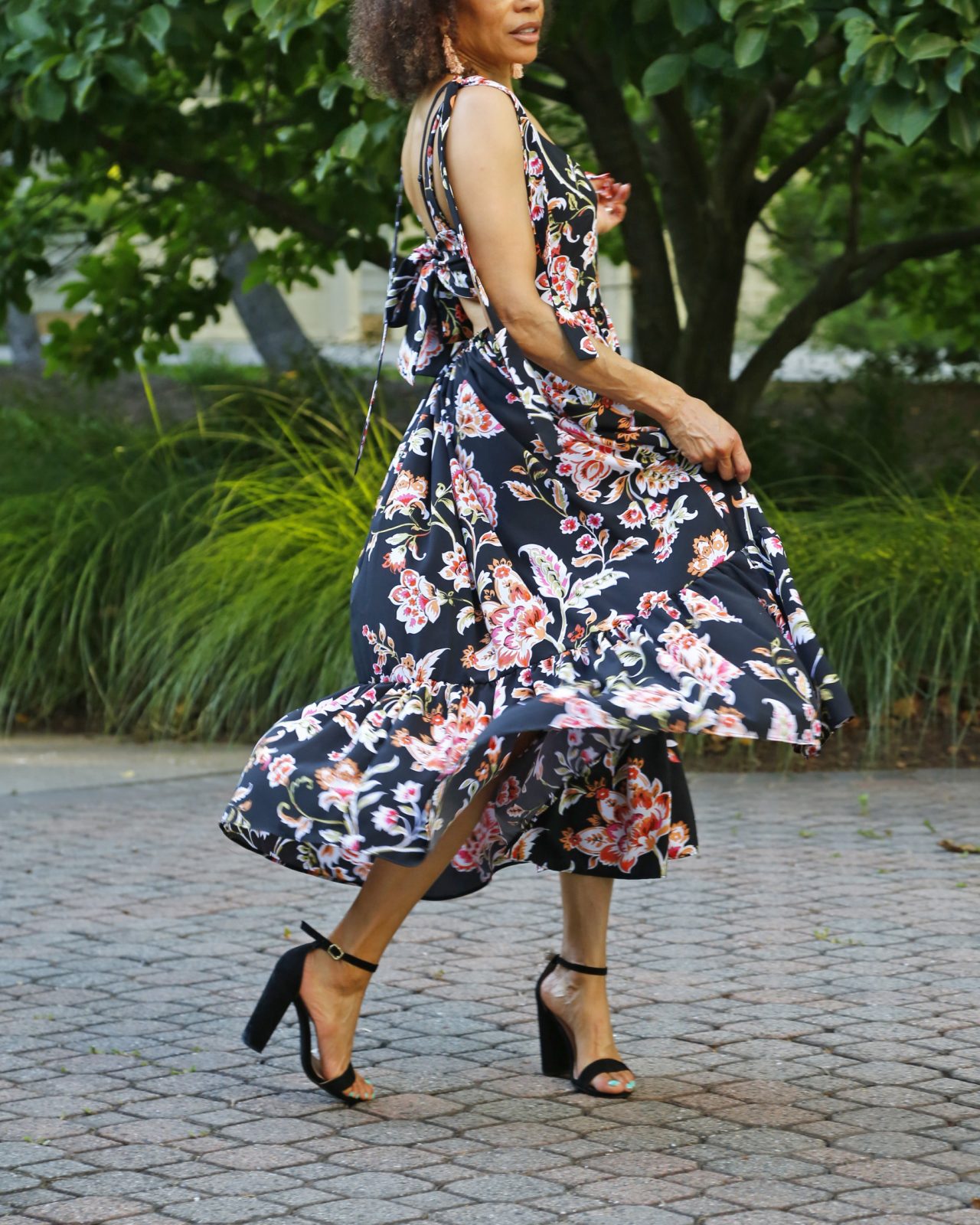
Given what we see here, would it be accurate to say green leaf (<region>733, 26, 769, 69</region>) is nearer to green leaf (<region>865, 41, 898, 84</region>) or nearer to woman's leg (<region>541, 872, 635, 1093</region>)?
green leaf (<region>865, 41, 898, 84</region>)

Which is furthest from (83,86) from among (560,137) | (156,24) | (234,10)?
(560,137)

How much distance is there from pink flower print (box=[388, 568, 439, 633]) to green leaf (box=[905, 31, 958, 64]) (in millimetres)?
2752

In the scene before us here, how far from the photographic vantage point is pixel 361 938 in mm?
3131

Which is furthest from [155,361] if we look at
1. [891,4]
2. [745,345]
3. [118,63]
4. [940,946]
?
[745,345]

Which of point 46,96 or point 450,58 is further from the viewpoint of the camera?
point 46,96

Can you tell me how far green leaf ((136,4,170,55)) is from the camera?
5551 millimetres

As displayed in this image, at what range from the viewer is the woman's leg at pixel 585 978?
3203mm

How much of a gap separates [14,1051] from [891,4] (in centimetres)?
392

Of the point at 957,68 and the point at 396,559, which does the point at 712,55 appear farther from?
the point at 396,559

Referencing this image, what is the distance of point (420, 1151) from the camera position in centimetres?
288

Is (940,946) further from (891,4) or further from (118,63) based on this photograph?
(118,63)

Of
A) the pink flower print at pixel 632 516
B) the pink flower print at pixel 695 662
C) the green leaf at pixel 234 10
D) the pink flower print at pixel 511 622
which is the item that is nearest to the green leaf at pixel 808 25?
the green leaf at pixel 234 10

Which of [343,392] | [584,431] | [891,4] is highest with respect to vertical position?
[891,4]

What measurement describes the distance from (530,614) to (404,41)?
1048mm
